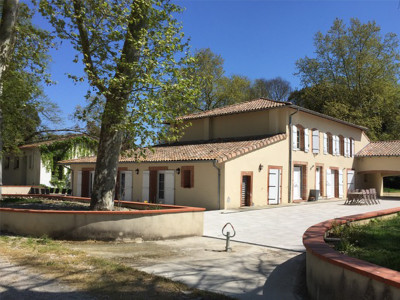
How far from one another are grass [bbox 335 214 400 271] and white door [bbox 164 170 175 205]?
1237cm

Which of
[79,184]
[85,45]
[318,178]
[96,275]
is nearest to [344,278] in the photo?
[96,275]

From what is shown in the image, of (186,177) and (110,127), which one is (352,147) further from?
(110,127)

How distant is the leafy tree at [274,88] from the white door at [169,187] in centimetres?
2823

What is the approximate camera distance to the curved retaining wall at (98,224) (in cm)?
869

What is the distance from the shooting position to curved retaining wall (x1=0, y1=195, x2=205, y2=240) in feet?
28.5

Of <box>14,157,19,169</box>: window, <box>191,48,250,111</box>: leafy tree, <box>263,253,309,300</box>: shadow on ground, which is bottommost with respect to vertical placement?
<box>263,253,309,300</box>: shadow on ground

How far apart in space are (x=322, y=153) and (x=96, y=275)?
70.0ft

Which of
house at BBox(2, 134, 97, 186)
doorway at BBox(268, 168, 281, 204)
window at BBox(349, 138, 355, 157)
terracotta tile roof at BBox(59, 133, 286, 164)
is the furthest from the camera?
house at BBox(2, 134, 97, 186)

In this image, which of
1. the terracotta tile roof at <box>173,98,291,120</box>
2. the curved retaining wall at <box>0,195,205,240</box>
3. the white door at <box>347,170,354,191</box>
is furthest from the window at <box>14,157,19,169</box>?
the white door at <box>347,170,354,191</box>

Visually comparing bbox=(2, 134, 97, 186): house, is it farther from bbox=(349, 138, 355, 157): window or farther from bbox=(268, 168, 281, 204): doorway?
bbox=(349, 138, 355, 157): window

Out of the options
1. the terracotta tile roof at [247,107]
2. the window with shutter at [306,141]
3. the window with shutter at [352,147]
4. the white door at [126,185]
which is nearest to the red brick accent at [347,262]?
the terracotta tile roof at [247,107]

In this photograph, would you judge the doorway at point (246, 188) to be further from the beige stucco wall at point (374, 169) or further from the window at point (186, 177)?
the beige stucco wall at point (374, 169)

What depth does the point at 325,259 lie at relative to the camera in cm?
432

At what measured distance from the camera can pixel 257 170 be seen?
61.9ft
